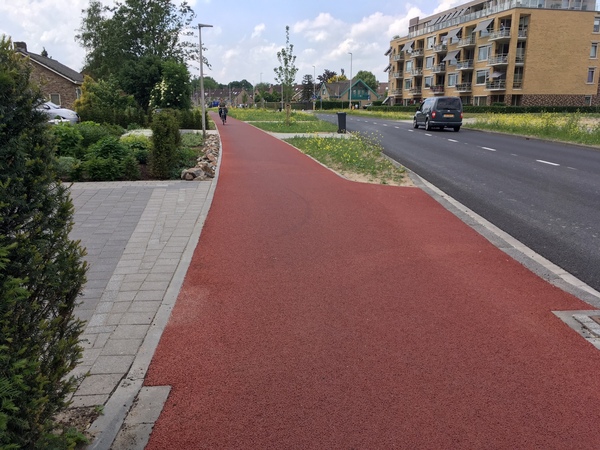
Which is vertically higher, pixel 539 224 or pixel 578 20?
pixel 578 20

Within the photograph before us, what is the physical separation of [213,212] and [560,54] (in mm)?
63555

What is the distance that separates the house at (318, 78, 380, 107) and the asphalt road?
101 meters

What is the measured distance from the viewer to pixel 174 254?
6387mm

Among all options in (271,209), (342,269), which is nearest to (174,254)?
(342,269)

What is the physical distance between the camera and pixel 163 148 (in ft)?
38.1

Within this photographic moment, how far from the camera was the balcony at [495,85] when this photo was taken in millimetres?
61125

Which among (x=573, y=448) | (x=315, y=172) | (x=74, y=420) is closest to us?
(x=573, y=448)

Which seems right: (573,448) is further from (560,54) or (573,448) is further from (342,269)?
(560,54)

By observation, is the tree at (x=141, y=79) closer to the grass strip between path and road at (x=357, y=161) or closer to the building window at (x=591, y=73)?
the grass strip between path and road at (x=357, y=161)

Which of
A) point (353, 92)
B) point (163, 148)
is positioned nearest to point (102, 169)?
point (163, 148)

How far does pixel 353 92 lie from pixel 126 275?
398ft

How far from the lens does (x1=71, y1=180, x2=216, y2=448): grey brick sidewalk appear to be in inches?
137

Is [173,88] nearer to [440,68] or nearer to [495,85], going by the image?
[495,85]

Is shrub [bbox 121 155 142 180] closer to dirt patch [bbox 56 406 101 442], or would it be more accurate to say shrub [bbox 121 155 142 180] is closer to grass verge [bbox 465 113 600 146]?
dirt patch [bbox 56 406 101 442]
